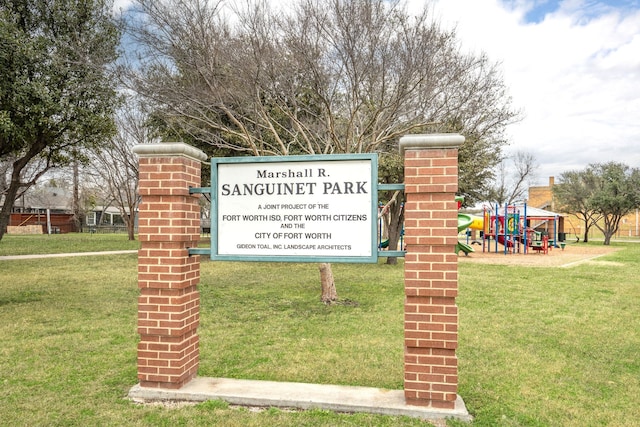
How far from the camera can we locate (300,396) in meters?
3.90

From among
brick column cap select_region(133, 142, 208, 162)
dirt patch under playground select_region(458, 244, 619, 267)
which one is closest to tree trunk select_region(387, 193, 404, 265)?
dirt patch under playground select_region(458, 244, 619, 267)

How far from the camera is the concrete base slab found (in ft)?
12.0

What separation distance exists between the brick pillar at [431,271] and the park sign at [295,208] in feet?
1.11

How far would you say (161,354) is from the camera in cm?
405

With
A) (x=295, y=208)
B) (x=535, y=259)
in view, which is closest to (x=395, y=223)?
(x=535, y=259)

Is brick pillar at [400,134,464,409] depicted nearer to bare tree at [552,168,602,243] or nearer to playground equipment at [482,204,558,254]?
playground equipment at [482,204,558,254]

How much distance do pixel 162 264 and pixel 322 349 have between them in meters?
2.37

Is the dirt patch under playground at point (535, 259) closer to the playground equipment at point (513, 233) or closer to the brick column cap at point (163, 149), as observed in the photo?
the playground equipment at point (513, 233)

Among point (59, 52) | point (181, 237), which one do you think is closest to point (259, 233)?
point (181, 237)

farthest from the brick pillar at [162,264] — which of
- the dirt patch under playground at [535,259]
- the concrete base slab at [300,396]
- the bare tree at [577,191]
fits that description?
the bare tree at [577,191]

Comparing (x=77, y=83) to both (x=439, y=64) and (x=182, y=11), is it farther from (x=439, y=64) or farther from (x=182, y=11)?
(x=439, y=64)

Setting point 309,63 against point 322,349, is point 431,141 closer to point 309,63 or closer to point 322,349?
point 322,349

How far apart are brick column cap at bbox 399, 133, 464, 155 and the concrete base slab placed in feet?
6.76

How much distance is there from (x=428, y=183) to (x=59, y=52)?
700cm
